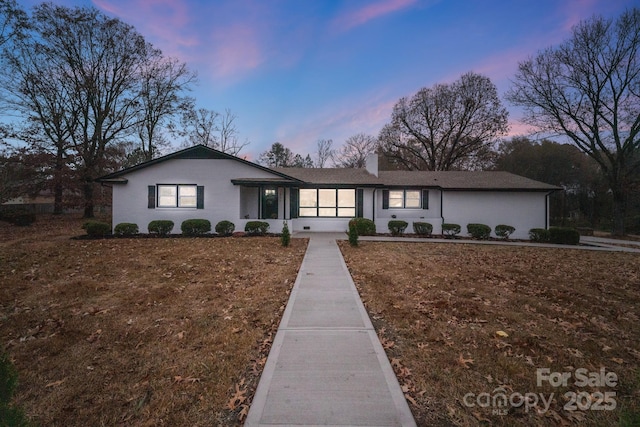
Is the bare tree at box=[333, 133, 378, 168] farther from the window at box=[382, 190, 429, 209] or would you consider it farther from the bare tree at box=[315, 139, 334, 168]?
the window at box=[382, 190, 429, 209]

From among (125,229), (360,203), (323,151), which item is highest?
(323,151)

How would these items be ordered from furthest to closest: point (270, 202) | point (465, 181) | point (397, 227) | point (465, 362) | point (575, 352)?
1. point (465, 181)
2. point (270, 202)
3. point (397, 227)
4. point (575, 352)
5. point (465, 362)

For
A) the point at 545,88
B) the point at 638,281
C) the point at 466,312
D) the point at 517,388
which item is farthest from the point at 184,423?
the point at 545,88

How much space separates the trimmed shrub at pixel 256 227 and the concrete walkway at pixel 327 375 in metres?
9.90

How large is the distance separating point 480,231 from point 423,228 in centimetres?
325

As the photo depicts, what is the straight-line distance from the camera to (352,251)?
10422mm

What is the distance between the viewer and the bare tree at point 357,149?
3484 centimetres

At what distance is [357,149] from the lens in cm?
3569

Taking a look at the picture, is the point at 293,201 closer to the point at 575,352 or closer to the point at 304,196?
the point at 304,196

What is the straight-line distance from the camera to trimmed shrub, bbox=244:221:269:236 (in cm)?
1466

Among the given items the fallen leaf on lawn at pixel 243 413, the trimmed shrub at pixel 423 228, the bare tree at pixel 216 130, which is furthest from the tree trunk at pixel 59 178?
the trimmed shrub at pixel 423 228

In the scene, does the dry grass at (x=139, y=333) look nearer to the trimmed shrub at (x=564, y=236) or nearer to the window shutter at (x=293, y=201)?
the window shutter at (x=293, y=201)

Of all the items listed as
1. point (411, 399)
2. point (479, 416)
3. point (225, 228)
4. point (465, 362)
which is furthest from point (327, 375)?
point (225, 228)

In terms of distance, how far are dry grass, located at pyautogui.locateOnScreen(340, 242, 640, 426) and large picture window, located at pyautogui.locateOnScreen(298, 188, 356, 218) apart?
850 centimetres
